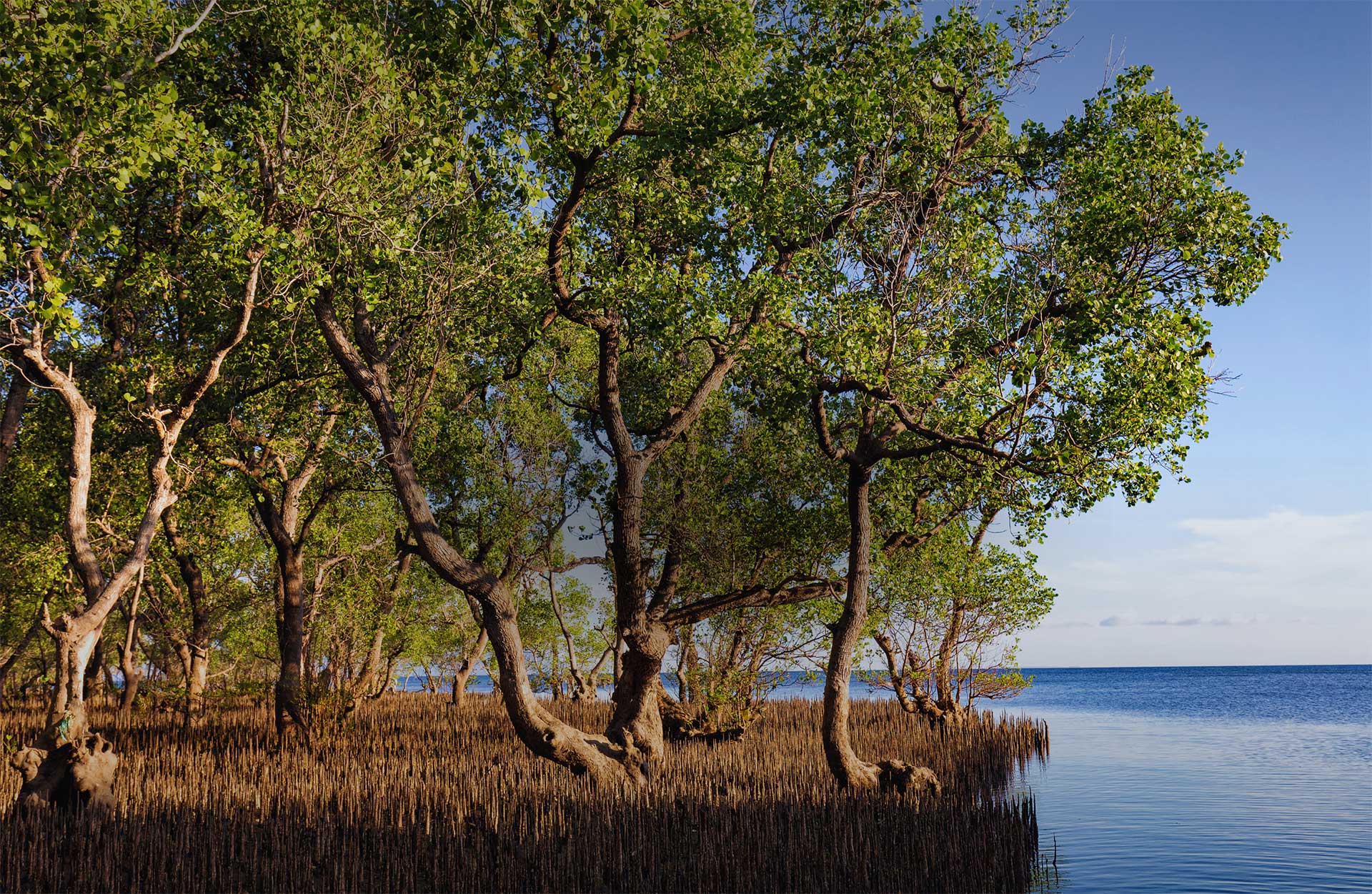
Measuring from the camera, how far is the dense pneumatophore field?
29.4 ft

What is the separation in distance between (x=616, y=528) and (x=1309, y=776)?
21164 millimetres

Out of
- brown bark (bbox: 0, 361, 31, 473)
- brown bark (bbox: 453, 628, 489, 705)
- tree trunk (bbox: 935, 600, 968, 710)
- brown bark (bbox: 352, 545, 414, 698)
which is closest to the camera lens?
brown bark (bbox: 0, 361, 31, 473)

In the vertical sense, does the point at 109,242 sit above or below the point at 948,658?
above

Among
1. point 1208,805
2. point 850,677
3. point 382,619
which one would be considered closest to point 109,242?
point 382,619

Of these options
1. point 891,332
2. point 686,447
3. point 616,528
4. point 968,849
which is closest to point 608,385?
point 616,528

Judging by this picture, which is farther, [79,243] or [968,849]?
[79,243]

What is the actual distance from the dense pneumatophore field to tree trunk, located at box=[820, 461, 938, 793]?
2.30ft

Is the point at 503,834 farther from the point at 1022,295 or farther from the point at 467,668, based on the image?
the point at 467,668

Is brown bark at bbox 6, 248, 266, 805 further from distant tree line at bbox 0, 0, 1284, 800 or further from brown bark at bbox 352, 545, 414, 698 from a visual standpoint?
brown bark at bbox 352, 545, 414, 698

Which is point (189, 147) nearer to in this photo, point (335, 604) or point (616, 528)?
point (616, 528)

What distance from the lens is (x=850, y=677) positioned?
45.0 feet

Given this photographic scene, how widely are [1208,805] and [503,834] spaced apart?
16.7 meters

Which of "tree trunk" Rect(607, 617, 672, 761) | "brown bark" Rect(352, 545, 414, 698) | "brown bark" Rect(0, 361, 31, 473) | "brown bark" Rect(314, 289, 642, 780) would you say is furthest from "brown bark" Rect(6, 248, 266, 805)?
"brown bark" Rect(352, 545, 414, 698)

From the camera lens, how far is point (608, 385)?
1482cm
